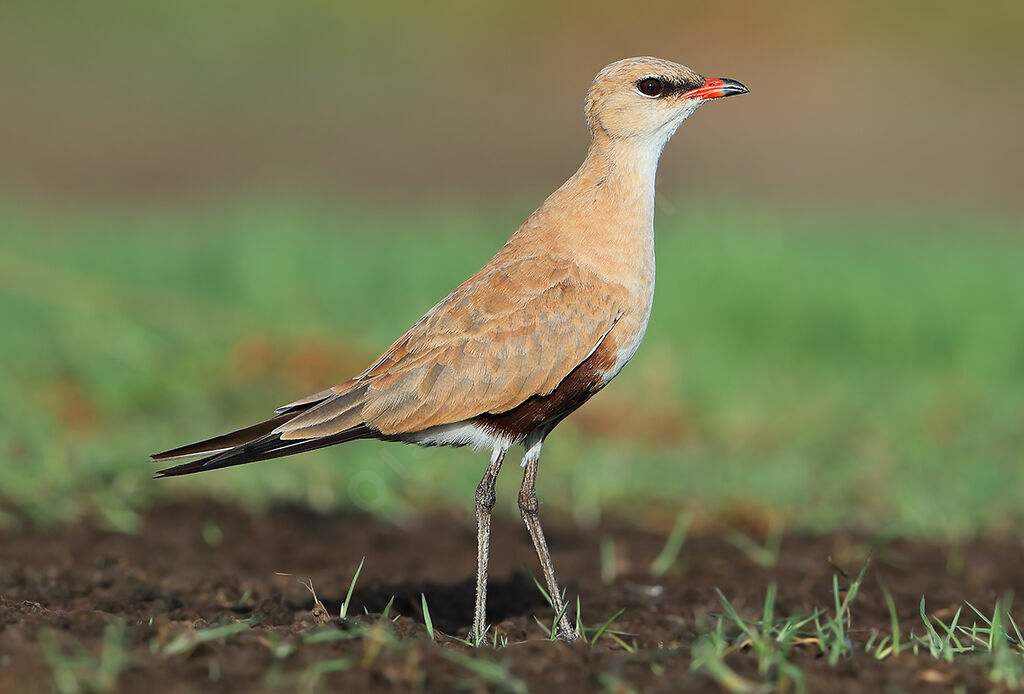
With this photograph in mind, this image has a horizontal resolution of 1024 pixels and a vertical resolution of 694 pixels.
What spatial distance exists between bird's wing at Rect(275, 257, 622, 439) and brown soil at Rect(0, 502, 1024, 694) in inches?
24.6

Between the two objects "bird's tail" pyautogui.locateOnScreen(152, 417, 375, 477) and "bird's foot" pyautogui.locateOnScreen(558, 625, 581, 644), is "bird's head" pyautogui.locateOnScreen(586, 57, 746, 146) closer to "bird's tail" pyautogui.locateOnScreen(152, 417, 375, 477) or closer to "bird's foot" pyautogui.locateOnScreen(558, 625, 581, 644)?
"bird's tail" pyautogui.locateOnScreen(152, 417, 375, 477)

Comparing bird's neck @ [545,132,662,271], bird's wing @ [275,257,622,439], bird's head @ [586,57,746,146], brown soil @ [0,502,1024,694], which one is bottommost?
brown soil @ [0,502,1024,694]

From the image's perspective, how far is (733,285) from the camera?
32.7 feet

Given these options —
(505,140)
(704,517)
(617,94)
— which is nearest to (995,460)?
(704,517)

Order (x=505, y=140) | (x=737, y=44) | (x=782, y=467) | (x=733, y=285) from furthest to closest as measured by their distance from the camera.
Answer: (x=737, y=44), (x=505, y=140), (x=733, y=285), (x=782, y=467)

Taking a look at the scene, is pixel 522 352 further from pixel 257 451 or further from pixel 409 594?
pixel 409 594

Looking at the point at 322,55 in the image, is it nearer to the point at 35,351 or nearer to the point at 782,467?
the point at 35,351

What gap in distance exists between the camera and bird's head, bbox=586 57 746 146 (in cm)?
503

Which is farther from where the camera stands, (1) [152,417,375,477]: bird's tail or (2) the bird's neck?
(2) the bird's neck

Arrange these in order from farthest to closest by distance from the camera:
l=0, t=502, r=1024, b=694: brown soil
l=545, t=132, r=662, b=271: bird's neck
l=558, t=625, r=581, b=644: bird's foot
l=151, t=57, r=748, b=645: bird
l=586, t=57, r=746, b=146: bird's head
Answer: l=586, t=57, r=746, b=146: bird's head, l=545, t=132, r=662, b=271: bird's neck, l=151, t=57, r=748, b=645: bird, l=558, t=625, r=581, b=644: bird's foot, l=0, t=502, r=1024, b=694: brown soil

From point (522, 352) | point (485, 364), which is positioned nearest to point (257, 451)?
point (485, 364)

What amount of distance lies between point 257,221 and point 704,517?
5841 millimetres

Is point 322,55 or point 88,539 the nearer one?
point 88,539

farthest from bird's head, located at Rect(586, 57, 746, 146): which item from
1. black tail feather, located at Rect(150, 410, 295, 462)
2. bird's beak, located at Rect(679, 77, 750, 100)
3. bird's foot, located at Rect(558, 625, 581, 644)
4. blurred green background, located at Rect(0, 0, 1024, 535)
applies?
blurred green background, located at Rect(0, 0, 1024, 535)
